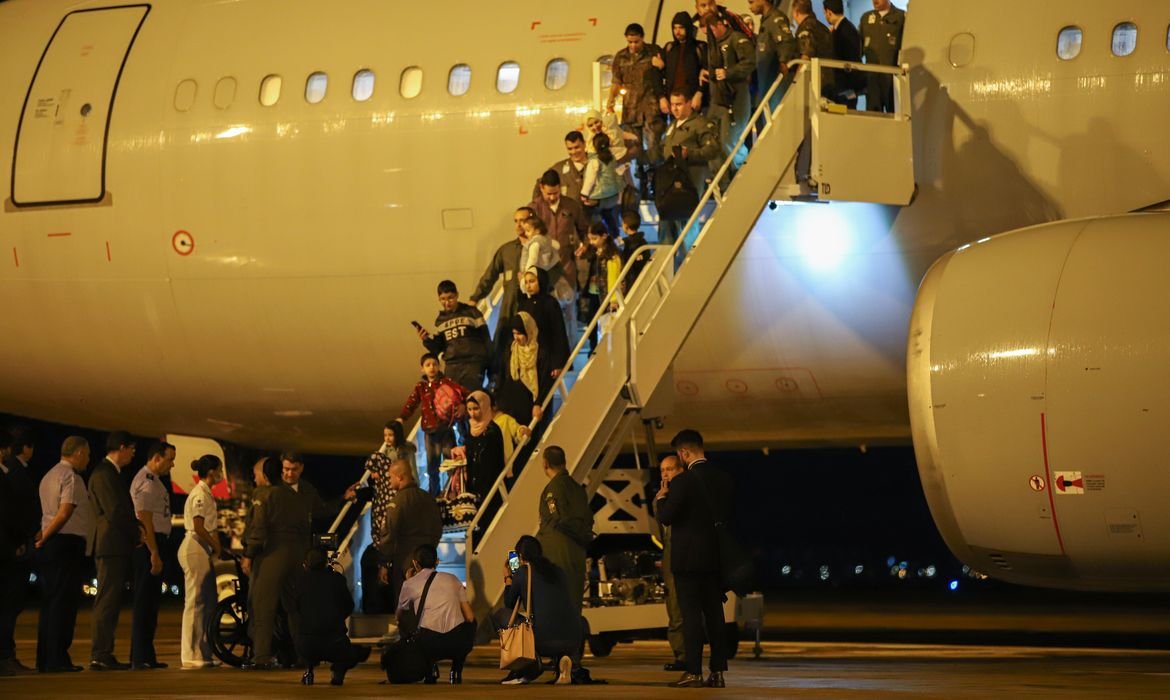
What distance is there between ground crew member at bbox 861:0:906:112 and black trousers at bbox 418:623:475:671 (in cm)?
495

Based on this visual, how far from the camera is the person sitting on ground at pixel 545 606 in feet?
37.1

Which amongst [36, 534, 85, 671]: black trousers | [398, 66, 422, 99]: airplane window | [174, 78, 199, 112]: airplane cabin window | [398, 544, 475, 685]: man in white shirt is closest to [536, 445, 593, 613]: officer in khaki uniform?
[398, 544, 475, 685]: man in white shirt

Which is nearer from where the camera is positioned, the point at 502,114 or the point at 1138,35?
the point at 1138,35

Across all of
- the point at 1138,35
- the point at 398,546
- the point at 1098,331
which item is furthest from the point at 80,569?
the point at 1138,35

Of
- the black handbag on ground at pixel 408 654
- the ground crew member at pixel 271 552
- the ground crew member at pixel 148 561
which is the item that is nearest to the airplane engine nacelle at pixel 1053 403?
the black handbag on ground at pixel 408 654

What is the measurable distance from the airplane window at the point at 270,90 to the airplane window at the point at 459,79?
157 centimetres

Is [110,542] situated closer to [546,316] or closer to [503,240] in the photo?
[546,316]

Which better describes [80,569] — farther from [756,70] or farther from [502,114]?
[756,70]

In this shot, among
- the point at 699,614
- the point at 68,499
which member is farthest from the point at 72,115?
the point at 699,614

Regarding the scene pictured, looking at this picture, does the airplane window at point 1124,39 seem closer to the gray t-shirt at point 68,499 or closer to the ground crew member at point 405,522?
the ground crew member at point 405,522

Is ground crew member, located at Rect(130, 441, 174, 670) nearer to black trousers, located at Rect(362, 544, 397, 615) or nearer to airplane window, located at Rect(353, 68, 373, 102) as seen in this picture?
black trousers, located at Rect(362, 544, 397, 615)

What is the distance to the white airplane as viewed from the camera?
38.4 ft

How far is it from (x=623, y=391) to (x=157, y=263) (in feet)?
17.2

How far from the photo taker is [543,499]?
39.0ft
